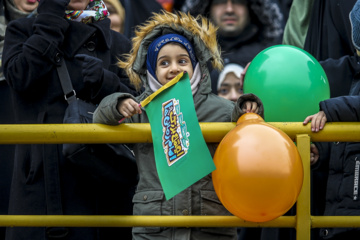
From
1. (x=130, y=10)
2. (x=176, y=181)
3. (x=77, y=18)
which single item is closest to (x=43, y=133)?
(x=176, y=181)

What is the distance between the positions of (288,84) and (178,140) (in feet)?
2.61

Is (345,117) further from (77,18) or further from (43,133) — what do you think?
(77,18)

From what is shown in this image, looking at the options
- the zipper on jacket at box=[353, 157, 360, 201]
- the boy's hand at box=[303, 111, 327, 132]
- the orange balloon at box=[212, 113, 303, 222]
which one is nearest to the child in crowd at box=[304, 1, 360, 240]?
the zipper on jacket at box=[353, 157, 360, 201]

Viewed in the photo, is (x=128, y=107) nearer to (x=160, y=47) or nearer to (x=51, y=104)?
(x=160, y=47)

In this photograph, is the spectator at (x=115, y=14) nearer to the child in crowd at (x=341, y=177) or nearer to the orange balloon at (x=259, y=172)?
the child in crowd at (x=341, y=177)

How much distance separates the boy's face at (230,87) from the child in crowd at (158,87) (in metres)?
1.62

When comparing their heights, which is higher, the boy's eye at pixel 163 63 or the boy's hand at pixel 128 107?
the boy's eye at pixel 163 63

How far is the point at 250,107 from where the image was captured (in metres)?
3.03

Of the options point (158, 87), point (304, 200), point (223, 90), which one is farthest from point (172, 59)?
point (223, 90)

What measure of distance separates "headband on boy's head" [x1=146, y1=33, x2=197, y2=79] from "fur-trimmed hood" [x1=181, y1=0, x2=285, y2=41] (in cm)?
214

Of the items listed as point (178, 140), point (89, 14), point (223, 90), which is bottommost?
point (178, 140)

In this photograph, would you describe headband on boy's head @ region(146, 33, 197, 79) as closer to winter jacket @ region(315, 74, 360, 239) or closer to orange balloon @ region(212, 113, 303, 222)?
winter jacket @ region(315, 74, 360, 239)

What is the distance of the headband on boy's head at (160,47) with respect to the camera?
3496 mm

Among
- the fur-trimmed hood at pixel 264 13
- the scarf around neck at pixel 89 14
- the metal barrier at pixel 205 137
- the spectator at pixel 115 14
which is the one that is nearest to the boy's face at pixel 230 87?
the fur-trimmed hood at pixel 264 13
